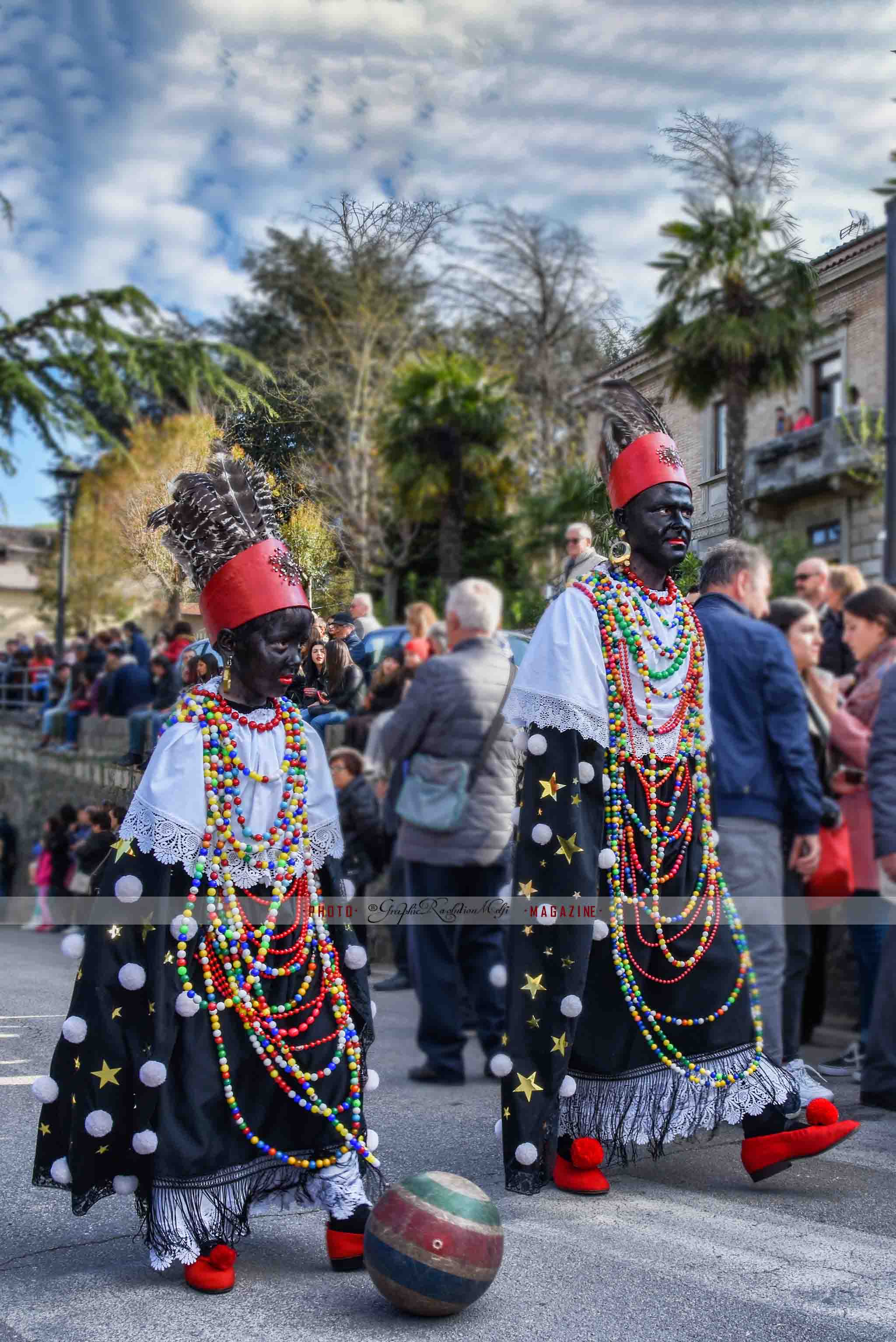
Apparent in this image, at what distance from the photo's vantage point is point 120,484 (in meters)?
23.7

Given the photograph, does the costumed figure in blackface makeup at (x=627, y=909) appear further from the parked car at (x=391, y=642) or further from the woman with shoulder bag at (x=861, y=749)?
the woman with shoulder bag at (x=861, y=749)

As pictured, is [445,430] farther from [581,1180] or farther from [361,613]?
[581,1180]

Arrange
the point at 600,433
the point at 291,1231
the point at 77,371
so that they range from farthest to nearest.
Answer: the point at 77,371 → the point at 600,433 → the point at 291,1231

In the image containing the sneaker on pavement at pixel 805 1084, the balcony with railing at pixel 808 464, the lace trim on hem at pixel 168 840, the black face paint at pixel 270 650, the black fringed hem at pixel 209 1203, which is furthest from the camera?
the balcony with railing at pixel 808 464

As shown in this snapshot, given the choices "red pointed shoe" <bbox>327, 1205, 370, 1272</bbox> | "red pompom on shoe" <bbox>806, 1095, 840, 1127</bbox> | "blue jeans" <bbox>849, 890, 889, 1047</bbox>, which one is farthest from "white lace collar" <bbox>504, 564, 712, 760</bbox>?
"blue jeans" <bbox>849, 890, 889, 1047</bbox>

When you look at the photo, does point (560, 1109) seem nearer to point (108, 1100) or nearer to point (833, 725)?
point (108, 1100)

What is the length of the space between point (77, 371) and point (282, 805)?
1999cm

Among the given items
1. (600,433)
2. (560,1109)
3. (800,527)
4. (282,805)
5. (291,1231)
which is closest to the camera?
(282,805)

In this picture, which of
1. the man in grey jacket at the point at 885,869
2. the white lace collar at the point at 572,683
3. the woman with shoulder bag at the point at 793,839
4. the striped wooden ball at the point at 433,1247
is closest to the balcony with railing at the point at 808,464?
the woman with shoulder bag at the point at 793,839

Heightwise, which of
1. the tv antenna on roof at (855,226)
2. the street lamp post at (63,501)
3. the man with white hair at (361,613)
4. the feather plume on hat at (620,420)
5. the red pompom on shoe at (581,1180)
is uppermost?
the street lamp post at (63,501)

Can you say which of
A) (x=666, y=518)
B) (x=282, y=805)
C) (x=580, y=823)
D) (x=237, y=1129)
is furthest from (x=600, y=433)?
(x=237, y=1129)

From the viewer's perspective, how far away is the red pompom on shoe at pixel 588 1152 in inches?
167

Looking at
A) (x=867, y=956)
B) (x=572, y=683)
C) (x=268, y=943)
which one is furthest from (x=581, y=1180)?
(x=867, y=956)

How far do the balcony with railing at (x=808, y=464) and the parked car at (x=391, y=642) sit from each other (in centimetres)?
1882
